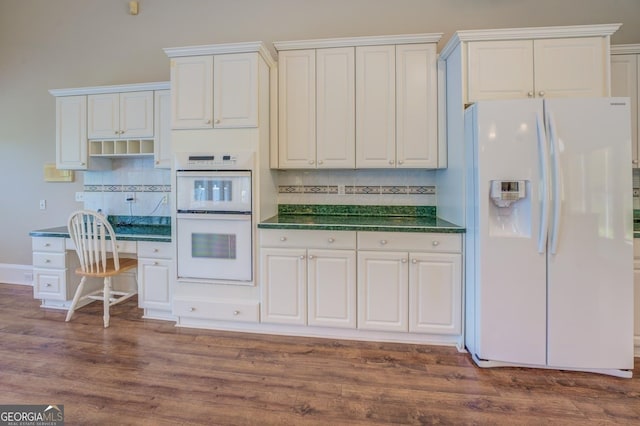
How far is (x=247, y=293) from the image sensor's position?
246 cm

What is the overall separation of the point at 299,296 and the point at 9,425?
1.70 metres

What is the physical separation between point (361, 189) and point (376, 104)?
2.67ft

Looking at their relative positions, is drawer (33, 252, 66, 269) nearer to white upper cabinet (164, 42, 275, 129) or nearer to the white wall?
the white wall

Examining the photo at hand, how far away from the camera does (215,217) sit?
243 centimetres

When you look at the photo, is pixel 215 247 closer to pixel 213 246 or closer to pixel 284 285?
pixel 213 246

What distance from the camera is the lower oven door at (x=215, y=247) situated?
242cm

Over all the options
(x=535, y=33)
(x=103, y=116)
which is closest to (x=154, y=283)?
(x=103, y=116)

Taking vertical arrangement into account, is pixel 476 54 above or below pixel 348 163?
above

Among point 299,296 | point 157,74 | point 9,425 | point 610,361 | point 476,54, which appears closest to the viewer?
point 9,425

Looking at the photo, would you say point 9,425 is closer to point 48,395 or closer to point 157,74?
point 48,395

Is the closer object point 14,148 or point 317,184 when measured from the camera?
point 317,184

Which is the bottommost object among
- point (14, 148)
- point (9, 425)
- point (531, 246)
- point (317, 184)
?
point (9, 425)

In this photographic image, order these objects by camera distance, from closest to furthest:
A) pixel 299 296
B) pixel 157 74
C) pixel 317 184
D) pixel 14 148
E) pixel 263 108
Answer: pixel 299 296
pixel 263 108
pixel 317 184
pixel 157 74
pixel 14 148

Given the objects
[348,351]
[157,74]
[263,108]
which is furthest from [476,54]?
[157,74]
